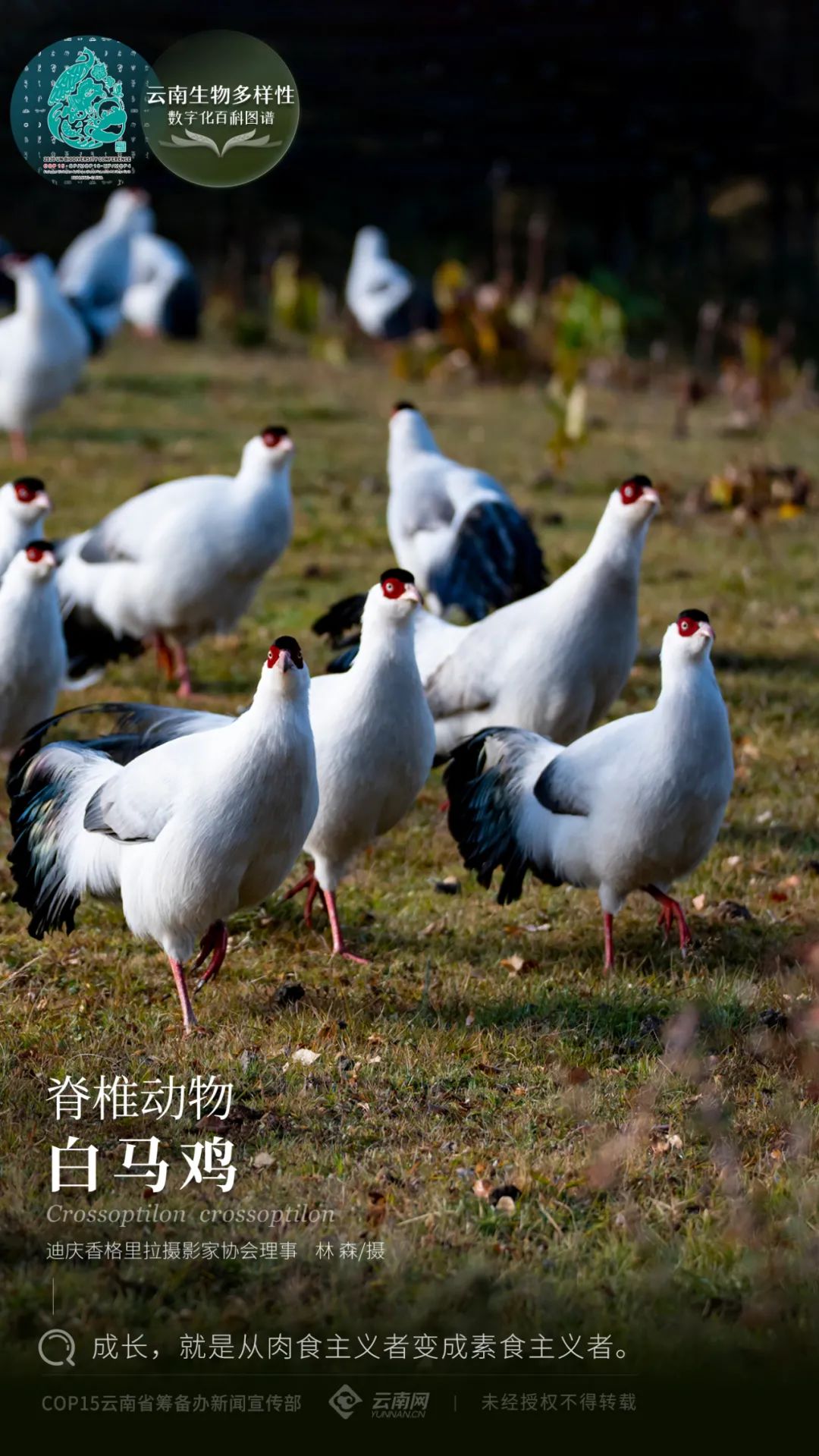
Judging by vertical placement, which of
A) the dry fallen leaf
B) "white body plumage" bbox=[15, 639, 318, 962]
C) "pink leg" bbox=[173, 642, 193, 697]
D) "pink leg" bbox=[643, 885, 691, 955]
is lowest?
the dry fallen leaf

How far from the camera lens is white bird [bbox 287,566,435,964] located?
14.0 feet

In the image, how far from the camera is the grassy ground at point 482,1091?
2996mm

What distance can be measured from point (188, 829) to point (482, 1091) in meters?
0.89

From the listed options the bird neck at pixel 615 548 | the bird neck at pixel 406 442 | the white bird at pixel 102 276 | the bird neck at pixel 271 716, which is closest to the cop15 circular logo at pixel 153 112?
the bird neck at pixel 615 548

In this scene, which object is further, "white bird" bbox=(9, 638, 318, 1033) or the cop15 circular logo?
the cop15 circular logo

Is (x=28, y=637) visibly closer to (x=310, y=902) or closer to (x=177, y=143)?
(x=310, y=902)

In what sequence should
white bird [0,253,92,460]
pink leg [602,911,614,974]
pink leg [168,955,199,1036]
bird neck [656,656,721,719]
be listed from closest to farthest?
pink leg [168,955,199,1036] → bird neck [656,656,721,719] → pink leg [602,911,614,974] → white bird [0,253,92,460]

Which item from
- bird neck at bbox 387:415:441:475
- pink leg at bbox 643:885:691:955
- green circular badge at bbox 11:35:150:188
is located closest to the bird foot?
pink leg at bbox 643:885:691:955

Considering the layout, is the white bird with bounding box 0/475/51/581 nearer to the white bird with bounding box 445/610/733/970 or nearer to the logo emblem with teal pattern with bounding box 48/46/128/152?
the logo emblem with teal pattern with bounding box 48/46/128/152

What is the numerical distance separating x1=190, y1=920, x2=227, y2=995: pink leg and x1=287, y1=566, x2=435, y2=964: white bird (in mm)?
358

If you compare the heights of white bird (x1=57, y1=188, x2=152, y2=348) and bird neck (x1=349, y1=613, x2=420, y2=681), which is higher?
white bird (x1=57, y1=188, x2=152, y2=348)

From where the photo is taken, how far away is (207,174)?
5.26 m

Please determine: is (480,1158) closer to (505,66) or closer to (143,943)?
(143,943)

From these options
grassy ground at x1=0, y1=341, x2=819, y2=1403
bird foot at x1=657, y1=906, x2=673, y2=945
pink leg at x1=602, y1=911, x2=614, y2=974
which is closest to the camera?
grassy ground at x1=0, y1=341, x2=819, y2=1403
